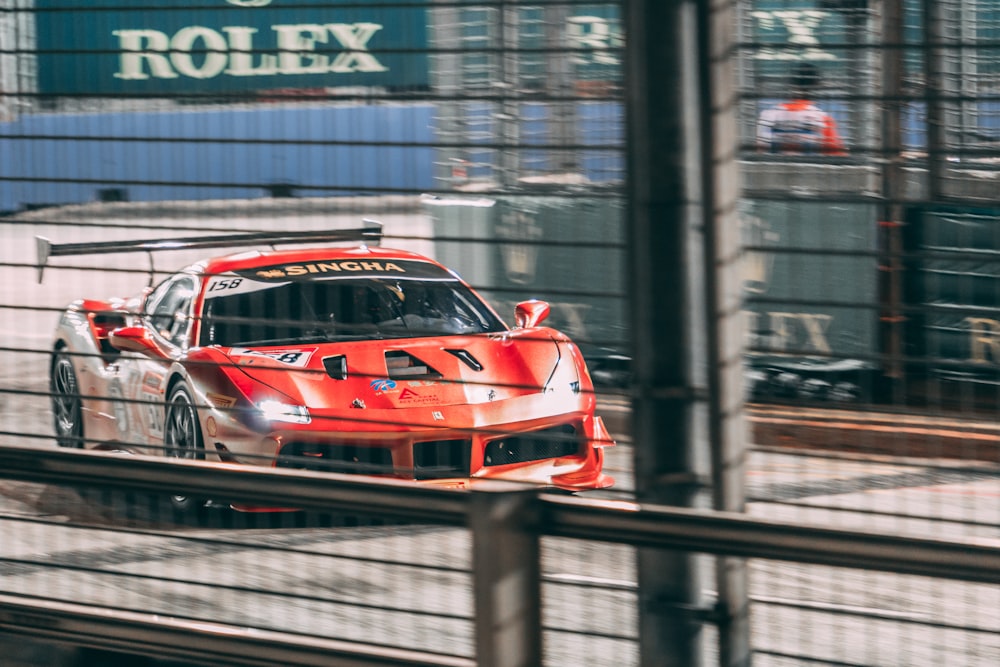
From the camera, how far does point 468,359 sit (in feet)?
20.5

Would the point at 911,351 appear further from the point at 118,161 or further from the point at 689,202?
the point at 118,161

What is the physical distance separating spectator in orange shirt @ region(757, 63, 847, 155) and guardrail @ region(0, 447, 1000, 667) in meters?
0.75

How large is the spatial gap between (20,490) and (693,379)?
5214 millimetres

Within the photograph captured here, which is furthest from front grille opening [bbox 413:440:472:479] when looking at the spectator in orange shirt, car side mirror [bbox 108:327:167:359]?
the spectator in orange shirt

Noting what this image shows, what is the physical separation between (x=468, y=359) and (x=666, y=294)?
11.2 feet

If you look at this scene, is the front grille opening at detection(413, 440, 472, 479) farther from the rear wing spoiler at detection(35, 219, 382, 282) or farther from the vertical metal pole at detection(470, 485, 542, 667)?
the vertical metal pole at detection(470, 485, 542, 667)

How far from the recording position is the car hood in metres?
6.02

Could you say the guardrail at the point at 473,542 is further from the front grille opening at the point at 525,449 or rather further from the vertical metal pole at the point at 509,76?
the front grille opening at the point at 525,449

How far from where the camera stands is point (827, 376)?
2.98 m

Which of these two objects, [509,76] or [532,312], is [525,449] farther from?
[509,76]

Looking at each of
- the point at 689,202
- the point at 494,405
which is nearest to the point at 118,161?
the point at 689,202

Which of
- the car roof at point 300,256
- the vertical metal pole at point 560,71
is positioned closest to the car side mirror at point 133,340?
the car roof at point 300,256

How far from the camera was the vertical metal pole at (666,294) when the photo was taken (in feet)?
9.32

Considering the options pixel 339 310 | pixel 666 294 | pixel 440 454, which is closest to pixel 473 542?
pixel 666 294
